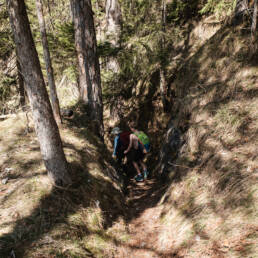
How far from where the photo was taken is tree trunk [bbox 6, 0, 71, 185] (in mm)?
3461

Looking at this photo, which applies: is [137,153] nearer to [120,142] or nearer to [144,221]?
[120,142]

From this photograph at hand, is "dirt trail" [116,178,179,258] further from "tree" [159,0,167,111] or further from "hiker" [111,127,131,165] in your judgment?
"tree" [159,0,167,111]

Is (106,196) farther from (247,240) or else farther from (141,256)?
(247,240)

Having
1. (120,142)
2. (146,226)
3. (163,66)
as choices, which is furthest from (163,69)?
(146,226)

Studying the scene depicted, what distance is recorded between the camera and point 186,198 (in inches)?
179

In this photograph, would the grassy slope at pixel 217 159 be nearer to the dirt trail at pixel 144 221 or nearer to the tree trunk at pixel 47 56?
the dirt trail at pixel 144 221

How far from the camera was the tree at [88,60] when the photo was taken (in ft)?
25.2

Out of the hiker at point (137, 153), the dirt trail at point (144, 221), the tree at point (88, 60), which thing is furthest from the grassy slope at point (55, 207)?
the tree at point (88, 60)

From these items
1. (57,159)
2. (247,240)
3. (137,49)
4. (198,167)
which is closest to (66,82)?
(137,49)

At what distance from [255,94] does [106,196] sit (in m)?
4.69

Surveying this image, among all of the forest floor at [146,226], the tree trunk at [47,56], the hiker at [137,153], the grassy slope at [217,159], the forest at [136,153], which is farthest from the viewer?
the hiker at [137,153]

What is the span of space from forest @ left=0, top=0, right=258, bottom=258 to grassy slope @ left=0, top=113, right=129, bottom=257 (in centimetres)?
2

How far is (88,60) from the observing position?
806cm

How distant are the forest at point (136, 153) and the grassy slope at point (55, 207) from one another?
1.0 inches
